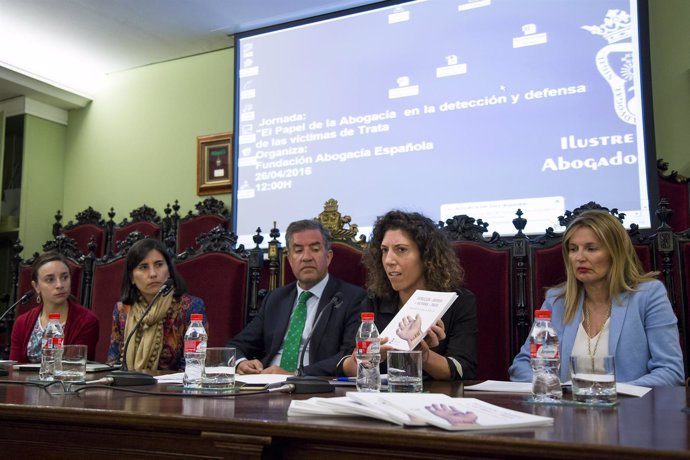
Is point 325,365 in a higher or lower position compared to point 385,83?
lower

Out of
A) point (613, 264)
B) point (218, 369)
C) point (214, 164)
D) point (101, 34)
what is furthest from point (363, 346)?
point (101, 34)

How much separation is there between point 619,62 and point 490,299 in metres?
1.68

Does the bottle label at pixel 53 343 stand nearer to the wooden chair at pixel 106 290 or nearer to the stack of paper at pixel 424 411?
the stack of paper at pixel 424 411

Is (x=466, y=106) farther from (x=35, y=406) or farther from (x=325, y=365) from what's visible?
(x=35, y=406)

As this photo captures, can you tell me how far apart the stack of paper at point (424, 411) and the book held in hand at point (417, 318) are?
0.41 m

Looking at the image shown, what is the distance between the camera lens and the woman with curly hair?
6.32ft

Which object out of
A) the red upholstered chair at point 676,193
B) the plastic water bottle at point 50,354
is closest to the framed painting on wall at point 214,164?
the red upholstered chair at point 676,193

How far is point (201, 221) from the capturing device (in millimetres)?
4684

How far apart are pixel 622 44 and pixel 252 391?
9.48 ft

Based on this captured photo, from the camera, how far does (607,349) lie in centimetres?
187

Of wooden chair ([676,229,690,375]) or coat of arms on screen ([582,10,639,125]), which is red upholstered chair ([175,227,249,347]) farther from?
coat of arms on screen ([582,10,639,125])

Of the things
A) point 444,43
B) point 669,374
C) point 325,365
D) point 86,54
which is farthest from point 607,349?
point 86,54

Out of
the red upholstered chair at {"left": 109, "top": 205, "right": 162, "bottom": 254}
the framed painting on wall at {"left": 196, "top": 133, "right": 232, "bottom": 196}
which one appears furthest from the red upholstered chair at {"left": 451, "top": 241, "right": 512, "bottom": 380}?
the red upholstered chair at {"left": 109, "top": 205, "right": 162, "bottom": 254}

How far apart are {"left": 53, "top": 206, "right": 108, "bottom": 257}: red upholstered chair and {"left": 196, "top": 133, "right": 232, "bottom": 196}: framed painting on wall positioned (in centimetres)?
84
